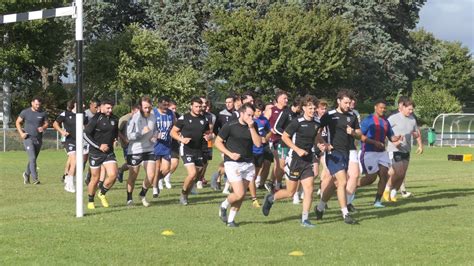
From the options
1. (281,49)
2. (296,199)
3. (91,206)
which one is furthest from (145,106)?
(281,49)

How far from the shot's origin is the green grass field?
28.7 feet

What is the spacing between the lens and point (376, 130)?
47.0ft

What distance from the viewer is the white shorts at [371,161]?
1438 cm

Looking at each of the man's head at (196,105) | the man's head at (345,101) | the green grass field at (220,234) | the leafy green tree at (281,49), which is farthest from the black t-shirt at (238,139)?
the leafy green tree at (281,49)

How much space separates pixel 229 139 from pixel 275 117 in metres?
4.42

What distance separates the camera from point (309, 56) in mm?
55594

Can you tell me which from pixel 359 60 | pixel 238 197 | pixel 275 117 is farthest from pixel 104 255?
pixel 359 60

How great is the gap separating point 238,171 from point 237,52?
4487 cm

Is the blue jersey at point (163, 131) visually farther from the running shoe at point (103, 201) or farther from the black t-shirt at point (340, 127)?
the black t-shirt at point (340, 127)

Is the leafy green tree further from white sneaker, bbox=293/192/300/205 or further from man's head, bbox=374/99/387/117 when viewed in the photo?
white sneaker, bbox=293/192/300/205

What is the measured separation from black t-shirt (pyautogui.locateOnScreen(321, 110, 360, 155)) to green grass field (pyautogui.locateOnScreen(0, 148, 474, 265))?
→ 1200 mm

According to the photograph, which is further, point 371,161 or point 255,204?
point 371,161

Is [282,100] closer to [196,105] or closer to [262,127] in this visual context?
[262,127]

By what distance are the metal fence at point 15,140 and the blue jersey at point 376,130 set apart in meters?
28.0
